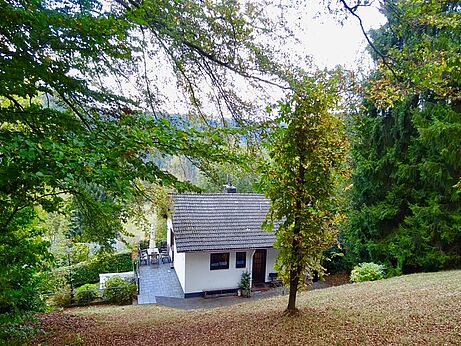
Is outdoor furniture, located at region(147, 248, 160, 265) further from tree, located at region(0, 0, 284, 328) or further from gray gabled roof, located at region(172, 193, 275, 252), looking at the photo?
tree, located at region(0, 0, 284, 328)

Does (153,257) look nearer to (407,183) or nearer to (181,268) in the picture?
(181,268)

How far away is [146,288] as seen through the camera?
45.6 feet

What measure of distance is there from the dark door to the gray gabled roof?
0.89m

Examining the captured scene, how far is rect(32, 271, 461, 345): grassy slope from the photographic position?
4.57m

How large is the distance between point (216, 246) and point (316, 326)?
8754mm

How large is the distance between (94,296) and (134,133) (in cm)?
1162

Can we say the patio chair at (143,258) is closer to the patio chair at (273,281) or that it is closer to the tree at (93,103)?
the patio chair at (273,281)

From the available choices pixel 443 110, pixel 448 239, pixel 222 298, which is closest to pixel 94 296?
pixel 222 298

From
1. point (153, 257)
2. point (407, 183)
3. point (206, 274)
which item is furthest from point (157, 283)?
point (407, 183)

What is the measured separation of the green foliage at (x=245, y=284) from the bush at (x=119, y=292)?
4.70 m

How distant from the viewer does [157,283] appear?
48.6ft

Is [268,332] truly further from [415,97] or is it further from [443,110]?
[415,97]

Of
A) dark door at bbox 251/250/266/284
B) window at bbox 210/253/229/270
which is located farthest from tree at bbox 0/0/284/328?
dark door at bbox 251/250/266/284

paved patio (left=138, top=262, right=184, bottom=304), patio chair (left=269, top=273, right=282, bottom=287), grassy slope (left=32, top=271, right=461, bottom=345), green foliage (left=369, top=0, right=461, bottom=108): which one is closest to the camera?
green foliage (left=369, top=0, right=461, bottom=108)
